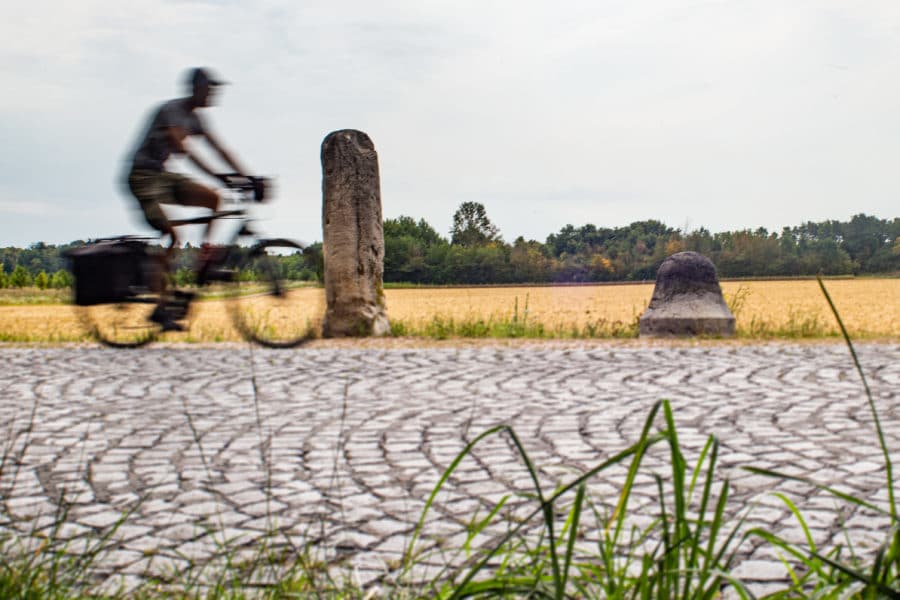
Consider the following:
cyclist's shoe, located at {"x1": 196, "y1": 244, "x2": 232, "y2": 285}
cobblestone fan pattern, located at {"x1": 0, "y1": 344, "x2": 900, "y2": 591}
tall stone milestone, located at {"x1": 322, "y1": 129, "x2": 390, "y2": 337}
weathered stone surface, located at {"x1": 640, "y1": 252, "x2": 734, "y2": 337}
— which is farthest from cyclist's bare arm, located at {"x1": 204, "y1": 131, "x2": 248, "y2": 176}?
weathered stone surface, located at {"x1": 640, "y1": 252, "x2": 734, "y2": 337}

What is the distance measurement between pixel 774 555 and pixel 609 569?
1.68m

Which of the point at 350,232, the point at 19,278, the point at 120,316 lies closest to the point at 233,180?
the point at 120,316

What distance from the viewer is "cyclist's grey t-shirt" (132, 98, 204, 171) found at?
741 centimetres

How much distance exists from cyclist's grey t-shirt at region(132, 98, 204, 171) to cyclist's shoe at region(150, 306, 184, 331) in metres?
1.67

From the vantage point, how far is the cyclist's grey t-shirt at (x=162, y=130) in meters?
7.41

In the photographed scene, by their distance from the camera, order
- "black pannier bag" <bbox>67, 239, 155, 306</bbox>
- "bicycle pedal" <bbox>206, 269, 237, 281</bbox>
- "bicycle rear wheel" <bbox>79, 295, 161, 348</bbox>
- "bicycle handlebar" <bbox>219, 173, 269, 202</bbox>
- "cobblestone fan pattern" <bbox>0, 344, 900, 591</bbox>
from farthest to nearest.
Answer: "bicycle pedal" <bbox>206, 269, 237, 281</bbox> → "bicycle rear wheel" <bbox>79, 295, 161, 348</bbox> → "black pannier bag" <bbox>67, 239, 155, 306</bbox> → "bicycle handlebar" <bbox>219, 173, 269, 202</bbox> → "cobblestone fan pattern" <bbox>0, 344, 900, 591</bbox>

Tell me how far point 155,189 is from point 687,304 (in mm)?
7030

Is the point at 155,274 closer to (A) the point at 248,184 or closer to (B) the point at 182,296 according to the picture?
(B) the point at 182,296

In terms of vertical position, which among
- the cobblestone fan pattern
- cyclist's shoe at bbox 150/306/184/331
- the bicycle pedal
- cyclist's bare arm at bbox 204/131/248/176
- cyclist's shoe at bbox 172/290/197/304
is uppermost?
cyclist's bare arm at bbox 204/131/248/176

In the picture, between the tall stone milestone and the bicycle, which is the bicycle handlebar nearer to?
the bicycle

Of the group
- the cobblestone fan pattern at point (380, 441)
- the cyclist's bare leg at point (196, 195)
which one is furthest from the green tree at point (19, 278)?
the cyclist's bare leg at point (196, 195)

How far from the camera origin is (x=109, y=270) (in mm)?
8594

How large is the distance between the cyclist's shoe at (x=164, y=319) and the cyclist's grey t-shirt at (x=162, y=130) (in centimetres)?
167

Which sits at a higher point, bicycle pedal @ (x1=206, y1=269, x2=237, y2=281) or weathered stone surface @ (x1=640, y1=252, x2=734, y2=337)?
bicycle pedal @ (x1=206, y1=269, x2=237, y2=281)
